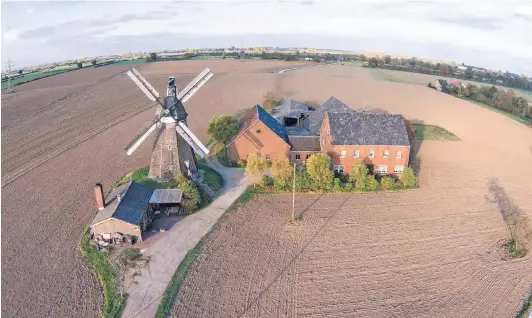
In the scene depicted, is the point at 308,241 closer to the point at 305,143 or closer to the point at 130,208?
the point at 130,208

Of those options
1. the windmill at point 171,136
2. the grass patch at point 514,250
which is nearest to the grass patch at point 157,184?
the windmill at point 171,136

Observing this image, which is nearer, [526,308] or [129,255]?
[526,308]

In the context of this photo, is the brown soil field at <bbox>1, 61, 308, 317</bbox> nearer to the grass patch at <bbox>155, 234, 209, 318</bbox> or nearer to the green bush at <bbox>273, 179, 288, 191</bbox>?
the grass patch at <bbox>155, 234, 209, 318</bbox>

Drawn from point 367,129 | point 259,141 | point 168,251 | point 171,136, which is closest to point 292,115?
point 259,141

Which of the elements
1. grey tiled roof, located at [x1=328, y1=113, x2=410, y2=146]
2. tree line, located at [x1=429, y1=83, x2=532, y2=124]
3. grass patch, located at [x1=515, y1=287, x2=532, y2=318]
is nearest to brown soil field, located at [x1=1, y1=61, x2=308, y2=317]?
grey tiled roof, located at [x1=328, y1=113, x2=410, y2=146]

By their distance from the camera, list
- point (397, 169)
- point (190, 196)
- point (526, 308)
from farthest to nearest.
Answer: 1. point (397, 169)
2. point (190, 196)
3. point (526, 308)

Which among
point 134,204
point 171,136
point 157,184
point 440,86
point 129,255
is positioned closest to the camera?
point 129,255

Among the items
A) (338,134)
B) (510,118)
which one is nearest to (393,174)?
(338,134)
